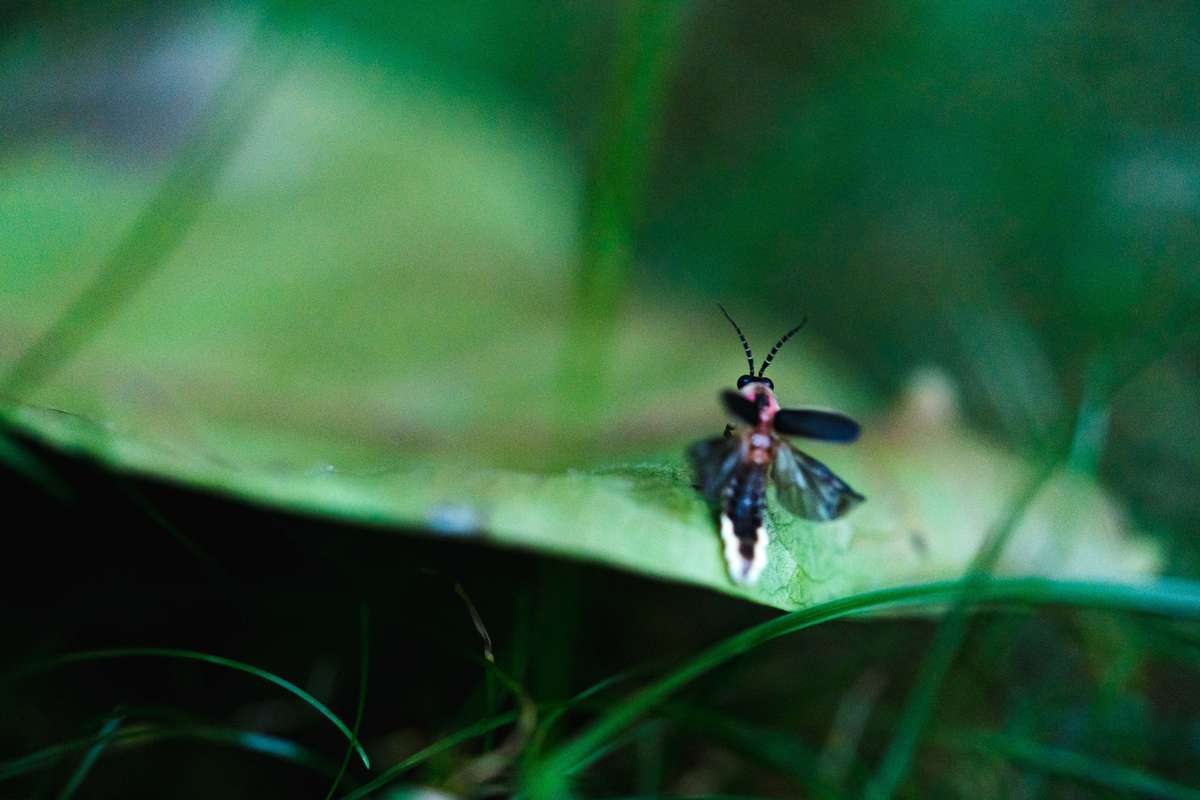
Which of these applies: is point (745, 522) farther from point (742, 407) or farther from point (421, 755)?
point (421, 755)

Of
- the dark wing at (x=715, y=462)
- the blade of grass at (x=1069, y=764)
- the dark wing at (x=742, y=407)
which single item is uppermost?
the dark wing at (x=742, y=407)

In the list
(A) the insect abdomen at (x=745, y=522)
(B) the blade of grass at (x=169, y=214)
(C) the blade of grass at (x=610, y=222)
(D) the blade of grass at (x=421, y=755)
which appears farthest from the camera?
(C) the blade of grass at (x=610, y=222)

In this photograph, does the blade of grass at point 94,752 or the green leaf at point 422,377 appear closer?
the green leaf at point 422,377

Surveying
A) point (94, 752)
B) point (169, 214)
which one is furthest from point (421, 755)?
point (169, 214)

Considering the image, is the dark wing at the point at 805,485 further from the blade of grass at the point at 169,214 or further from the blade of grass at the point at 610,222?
the blade of grass at the point at 169,214

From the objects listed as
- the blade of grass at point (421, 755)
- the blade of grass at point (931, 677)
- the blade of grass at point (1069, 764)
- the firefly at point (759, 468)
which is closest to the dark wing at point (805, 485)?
the firefly at point (759, 468)

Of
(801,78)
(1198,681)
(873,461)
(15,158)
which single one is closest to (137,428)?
(873,461)

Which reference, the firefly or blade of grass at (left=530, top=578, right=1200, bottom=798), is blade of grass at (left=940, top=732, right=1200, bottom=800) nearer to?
blade of grass at (left=530, top=578, right=1200, bottom=798)
